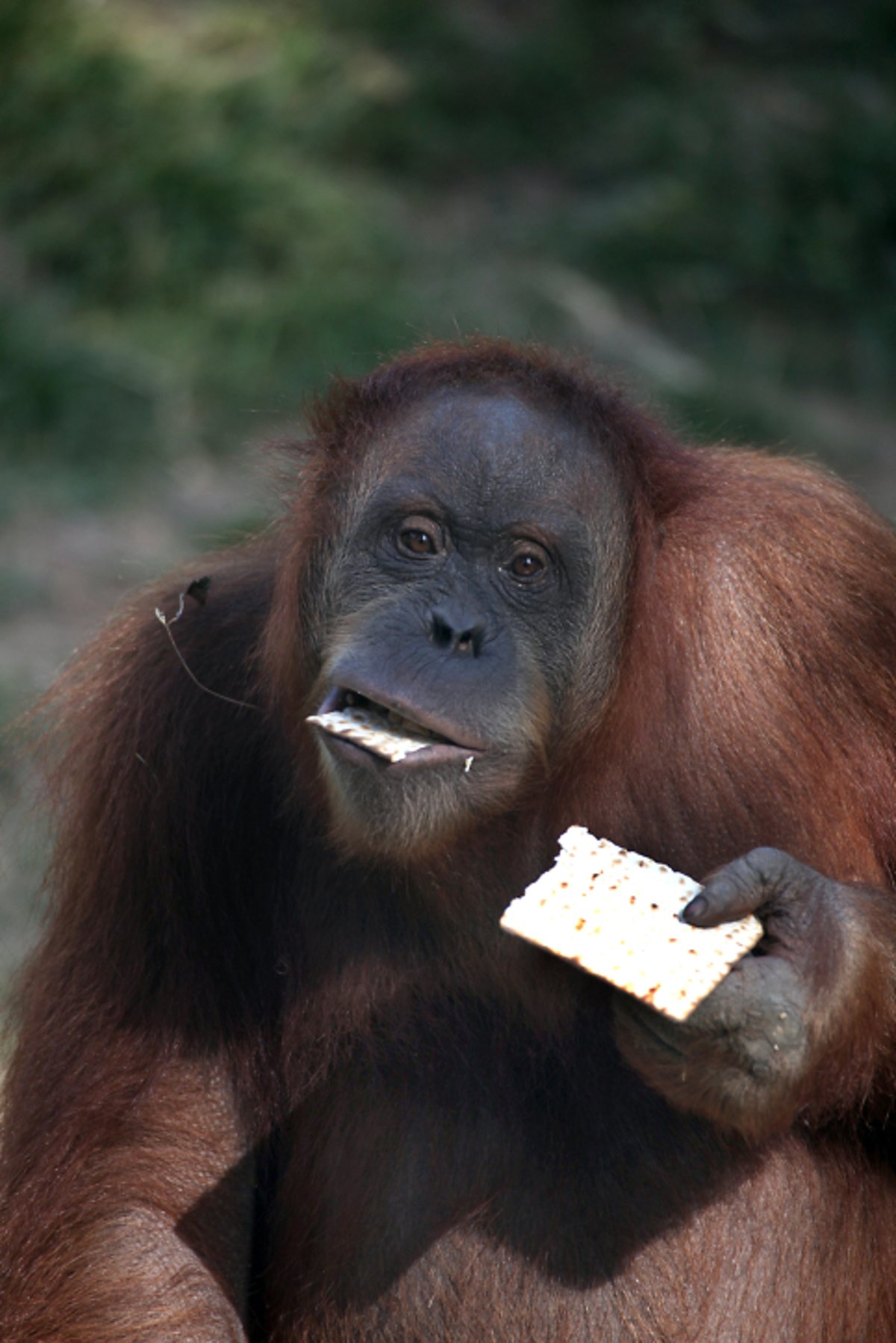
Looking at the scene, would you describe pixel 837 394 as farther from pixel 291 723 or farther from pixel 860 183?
pixel 291 723

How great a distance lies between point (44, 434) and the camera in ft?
24.0

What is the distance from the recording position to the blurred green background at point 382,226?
7.32 meters

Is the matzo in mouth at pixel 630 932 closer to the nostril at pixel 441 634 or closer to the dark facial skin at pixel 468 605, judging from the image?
the dark facial skin at pixel 468 605

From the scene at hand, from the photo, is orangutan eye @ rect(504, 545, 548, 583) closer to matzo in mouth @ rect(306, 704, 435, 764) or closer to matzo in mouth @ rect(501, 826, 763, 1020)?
matzo in mouth @ rect(306, 704, 435, 764)

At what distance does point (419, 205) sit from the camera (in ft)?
28.5

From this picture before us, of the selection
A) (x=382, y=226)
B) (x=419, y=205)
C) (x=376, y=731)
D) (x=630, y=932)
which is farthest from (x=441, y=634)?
(x=419, y=205)

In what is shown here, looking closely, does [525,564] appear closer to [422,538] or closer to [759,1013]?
[422,538]

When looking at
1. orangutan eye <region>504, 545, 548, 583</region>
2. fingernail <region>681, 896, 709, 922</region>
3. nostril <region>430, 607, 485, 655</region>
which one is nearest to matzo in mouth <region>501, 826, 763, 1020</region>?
fingernail <region>681, 896, 709, 922</region>

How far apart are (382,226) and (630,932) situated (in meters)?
5.90

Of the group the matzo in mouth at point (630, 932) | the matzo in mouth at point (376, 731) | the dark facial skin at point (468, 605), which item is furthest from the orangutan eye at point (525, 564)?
the matzo in mouth at point (630, 932)

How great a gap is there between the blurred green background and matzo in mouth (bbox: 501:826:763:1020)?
3940 mm

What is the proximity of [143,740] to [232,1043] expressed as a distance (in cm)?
62

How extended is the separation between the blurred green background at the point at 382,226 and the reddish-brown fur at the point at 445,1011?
10.5ft

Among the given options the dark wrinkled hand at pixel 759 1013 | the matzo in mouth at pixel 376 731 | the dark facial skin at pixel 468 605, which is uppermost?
the dark facial skin at pixel 468 605
